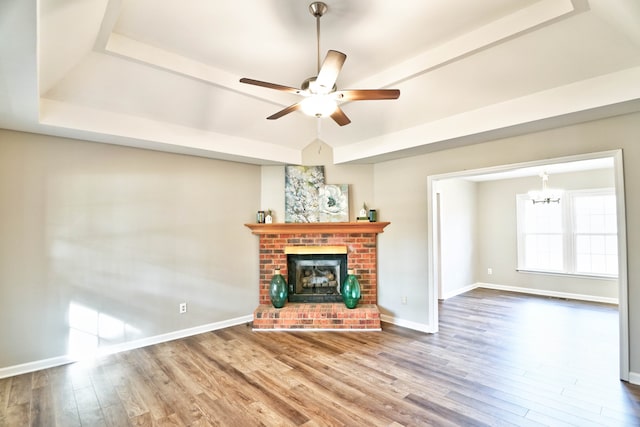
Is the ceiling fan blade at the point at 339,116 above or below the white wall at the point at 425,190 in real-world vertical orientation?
above

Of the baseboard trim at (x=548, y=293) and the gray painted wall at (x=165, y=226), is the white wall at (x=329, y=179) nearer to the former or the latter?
the gray painted wall at (x=165, y=226)

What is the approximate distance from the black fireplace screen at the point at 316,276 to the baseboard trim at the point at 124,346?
→ 0.84 meters

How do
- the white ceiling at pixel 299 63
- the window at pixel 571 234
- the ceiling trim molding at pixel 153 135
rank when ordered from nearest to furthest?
the white ceiling at pixel 299 63, the ceiling trim molding at pixel 153 135, the window at pixel 571 234

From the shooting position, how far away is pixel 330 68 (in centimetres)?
195

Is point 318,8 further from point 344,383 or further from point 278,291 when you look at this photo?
point 278,291

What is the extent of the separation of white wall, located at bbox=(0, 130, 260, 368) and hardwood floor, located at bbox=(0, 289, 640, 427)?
1.26 ft

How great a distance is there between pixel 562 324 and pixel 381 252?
2757mm

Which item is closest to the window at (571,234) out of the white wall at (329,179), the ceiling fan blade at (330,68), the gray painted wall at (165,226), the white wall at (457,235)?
the white wall at (457,235)

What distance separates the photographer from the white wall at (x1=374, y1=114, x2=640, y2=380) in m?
2.71

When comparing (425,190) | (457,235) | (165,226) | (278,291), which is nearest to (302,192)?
(278,291)

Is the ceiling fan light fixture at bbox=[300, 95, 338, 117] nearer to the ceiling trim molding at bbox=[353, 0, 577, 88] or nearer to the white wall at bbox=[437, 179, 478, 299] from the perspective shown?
the ceiling trim molding at bbox=[353, 0, 577, 88]

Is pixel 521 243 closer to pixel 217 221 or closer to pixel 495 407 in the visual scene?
pixel 495 407

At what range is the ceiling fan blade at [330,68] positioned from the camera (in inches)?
→ 72.0

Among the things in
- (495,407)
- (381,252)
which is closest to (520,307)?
(381,252)
